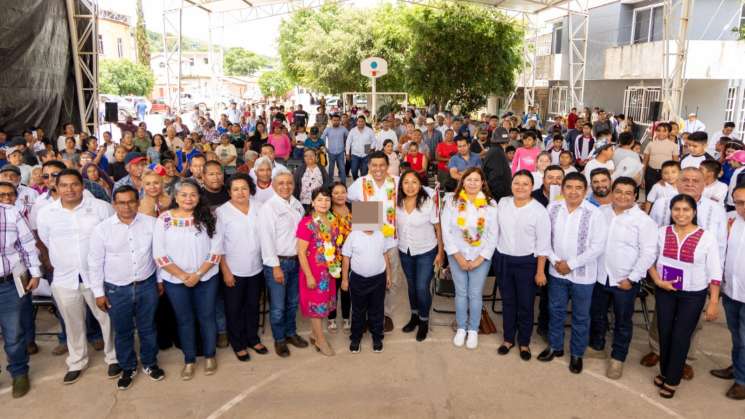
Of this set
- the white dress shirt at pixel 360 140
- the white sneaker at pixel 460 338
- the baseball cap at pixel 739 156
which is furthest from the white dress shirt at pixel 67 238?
the baseball cap at pixel 739 156

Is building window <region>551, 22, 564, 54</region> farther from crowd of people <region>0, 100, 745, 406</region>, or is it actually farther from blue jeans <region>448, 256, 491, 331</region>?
blue jeans <region>448, 256, 491, 331</region>

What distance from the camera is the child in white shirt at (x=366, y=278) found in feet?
13.9

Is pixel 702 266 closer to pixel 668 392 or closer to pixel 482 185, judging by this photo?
pixel 668 392

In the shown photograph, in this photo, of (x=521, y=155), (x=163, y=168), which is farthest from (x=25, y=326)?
(x=521, y=155)

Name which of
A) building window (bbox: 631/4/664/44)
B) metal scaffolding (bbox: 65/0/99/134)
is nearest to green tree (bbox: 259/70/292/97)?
building window (bbox: 631/4/664/44)

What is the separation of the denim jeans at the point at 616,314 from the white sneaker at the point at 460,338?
41.9 inches

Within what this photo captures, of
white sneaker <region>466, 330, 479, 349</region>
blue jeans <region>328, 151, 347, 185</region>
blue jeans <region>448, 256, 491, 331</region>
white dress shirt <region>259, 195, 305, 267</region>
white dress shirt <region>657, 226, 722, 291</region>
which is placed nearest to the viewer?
white dress shirt <region>657, 226, 722, 291</region>

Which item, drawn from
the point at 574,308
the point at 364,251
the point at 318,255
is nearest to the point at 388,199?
the point at 364,251

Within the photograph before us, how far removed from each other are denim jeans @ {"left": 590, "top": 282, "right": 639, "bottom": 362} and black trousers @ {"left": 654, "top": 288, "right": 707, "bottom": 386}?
0.20 metres

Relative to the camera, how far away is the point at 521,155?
282 inches

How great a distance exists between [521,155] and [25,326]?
19.3 feet

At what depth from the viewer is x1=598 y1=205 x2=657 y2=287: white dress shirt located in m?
3.76

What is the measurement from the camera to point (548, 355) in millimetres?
4387

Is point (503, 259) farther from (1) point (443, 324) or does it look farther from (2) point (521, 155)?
(2) point (521, 155)
